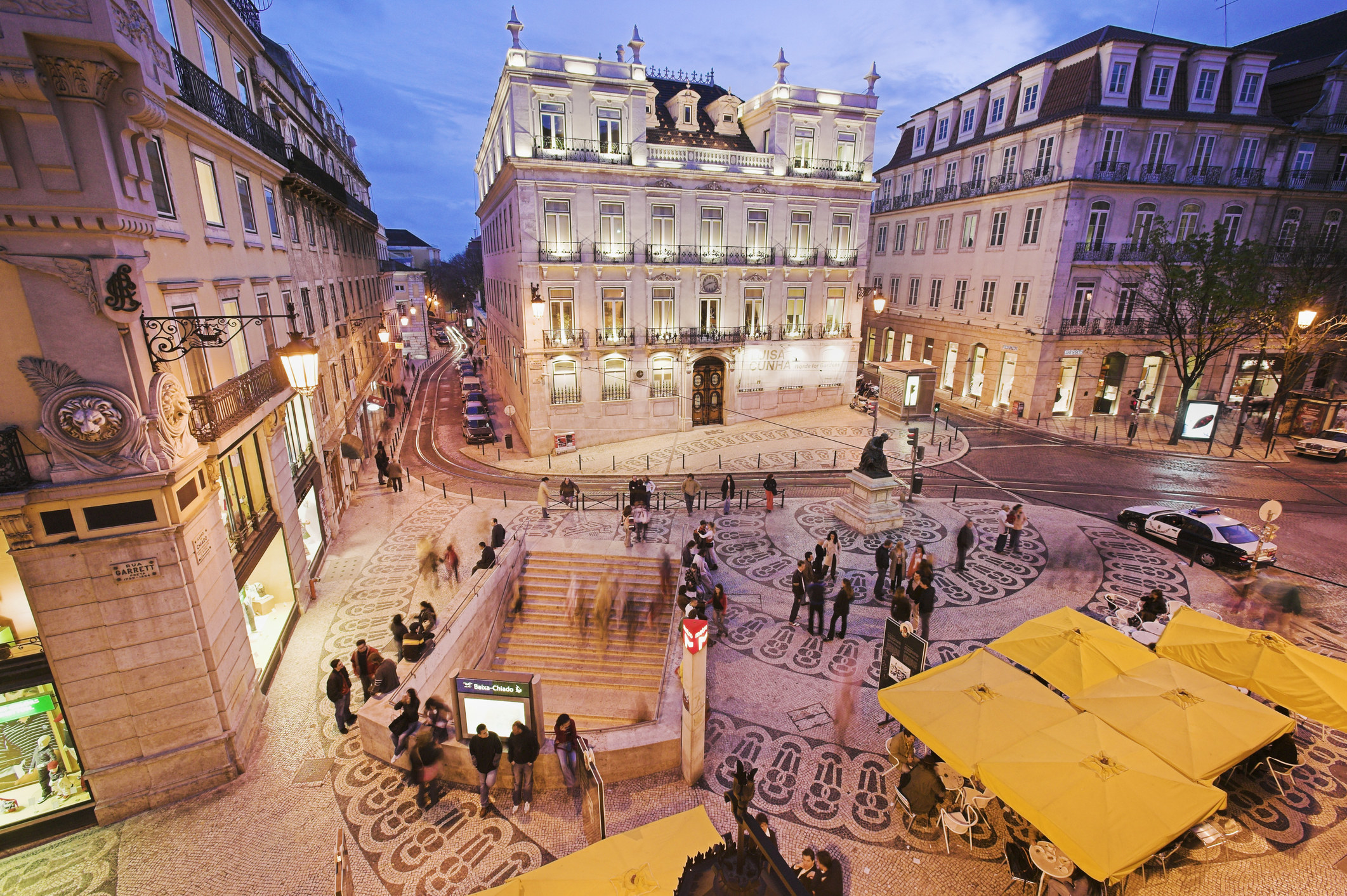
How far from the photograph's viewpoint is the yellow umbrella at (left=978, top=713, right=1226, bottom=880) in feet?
20.8

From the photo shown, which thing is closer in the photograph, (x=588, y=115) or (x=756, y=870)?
(x=756, y=870)

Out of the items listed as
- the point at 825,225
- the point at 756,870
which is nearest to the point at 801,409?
the point at 825,225

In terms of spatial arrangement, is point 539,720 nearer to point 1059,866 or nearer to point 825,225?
point 1059,866

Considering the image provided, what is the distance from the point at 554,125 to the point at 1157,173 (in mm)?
30905

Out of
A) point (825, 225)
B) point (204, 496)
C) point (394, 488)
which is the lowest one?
point (394, 488)

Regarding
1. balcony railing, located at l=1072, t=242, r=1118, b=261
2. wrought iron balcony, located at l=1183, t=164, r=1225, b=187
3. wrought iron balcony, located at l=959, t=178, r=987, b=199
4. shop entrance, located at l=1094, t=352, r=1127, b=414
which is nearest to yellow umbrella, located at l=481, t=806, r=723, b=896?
balcony railing, located at l=1072, t=242, r=1118, b=261

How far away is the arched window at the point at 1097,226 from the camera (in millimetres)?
30234

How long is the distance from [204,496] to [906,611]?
12924 mm

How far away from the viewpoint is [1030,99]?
32.0 meters

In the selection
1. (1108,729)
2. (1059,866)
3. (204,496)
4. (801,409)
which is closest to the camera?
(1059,866)

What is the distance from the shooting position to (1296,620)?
13.8 meters

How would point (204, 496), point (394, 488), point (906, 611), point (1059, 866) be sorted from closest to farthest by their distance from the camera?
point (1059, 866)
point (204, 496)
point (906, 611)
point (394, 488)

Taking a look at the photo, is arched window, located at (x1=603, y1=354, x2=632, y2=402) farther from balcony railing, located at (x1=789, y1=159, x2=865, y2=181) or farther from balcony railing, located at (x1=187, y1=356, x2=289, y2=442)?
balcony railing, located at (x1=187, y1=356, x2=289, y2=442)

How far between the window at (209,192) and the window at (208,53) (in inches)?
85.8
